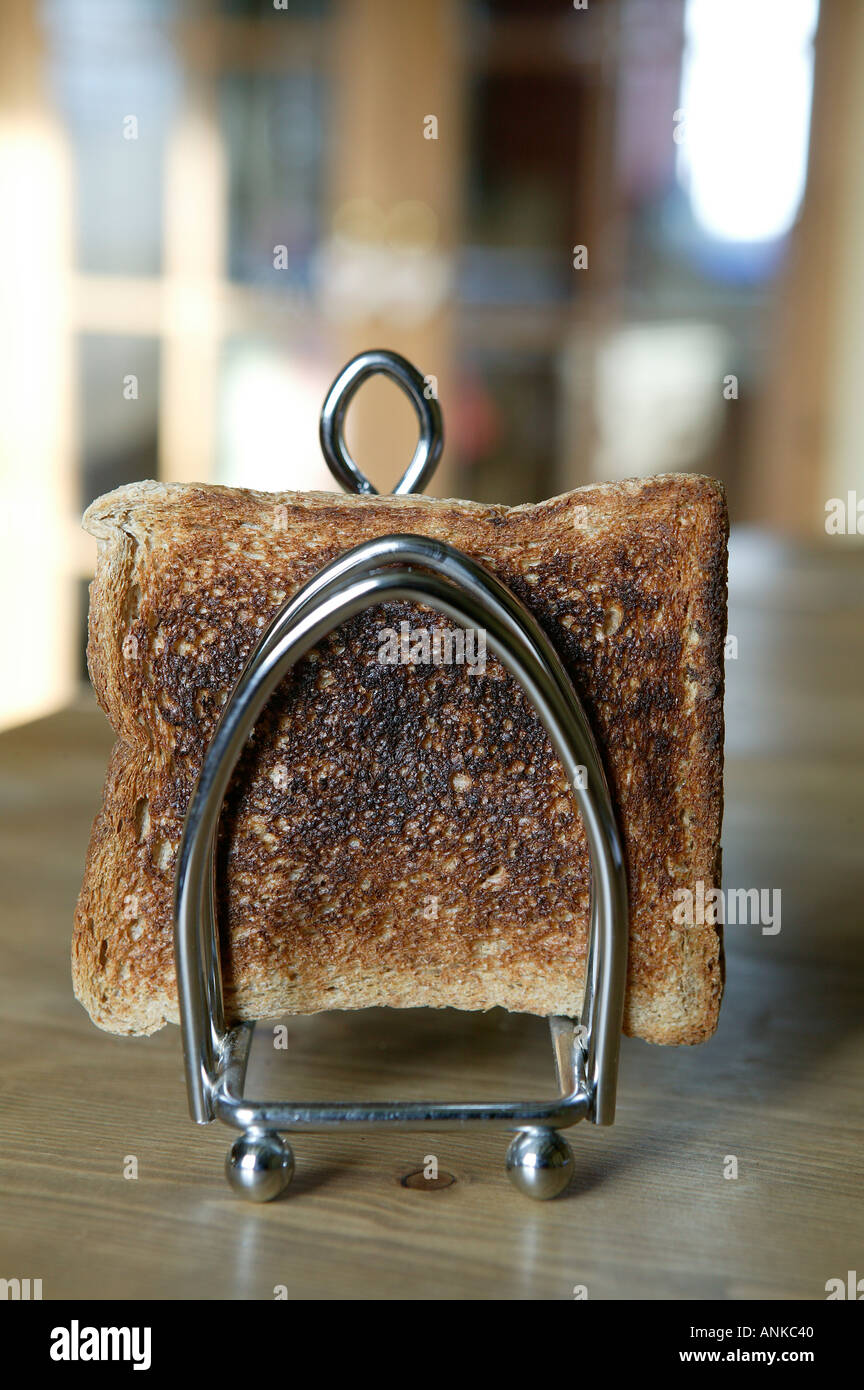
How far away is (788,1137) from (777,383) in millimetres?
3025

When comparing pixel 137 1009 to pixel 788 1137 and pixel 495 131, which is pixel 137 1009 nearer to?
pixel 788 1137

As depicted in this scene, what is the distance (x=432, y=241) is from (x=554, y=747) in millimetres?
3041

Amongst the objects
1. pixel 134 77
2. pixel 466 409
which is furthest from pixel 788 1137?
pixel 134 77

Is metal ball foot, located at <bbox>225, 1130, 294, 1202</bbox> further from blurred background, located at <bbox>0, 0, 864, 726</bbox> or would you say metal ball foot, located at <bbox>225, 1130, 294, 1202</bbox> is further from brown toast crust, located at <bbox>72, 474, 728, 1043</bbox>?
blurred background, located at <bbox>0, 0, 864, 726</bbox>

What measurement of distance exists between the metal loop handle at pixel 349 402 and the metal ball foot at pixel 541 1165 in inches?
13.4

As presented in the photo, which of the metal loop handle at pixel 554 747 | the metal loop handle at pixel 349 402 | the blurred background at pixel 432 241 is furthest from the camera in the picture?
the blurred background at pixel 432 241

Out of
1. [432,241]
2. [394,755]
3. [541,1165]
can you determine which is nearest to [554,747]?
[394,755]

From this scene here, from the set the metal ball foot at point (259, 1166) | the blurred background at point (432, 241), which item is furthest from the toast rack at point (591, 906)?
the blurred background at point (432, 241)

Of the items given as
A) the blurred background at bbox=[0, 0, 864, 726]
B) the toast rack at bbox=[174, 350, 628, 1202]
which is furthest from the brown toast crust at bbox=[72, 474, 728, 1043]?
the blurred background at bbox=[0, 0, 864, 726]

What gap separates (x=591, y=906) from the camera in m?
0.61

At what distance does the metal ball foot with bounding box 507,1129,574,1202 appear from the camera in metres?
0.58

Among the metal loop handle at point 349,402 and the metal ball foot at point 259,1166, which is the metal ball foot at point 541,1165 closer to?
the metal ball foot at point 259,1166

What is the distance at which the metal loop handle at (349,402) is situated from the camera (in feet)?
2.38

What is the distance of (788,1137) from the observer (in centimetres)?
65
